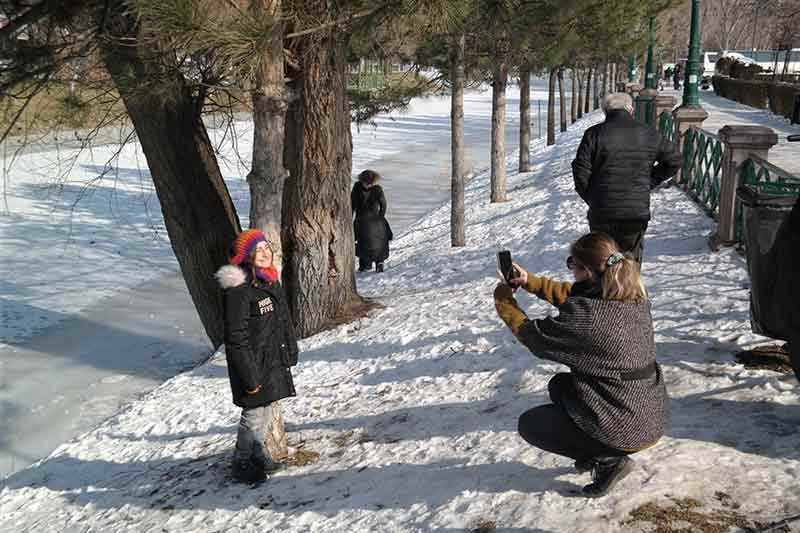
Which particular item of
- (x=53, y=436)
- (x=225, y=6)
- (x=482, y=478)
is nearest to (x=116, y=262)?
(x=53, y=436)

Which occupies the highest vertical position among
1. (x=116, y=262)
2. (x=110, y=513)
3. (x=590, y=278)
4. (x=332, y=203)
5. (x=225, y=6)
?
(x=225, y=6)

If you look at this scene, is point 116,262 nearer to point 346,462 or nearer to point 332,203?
point 332,203

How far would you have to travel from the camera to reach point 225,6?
484 cm

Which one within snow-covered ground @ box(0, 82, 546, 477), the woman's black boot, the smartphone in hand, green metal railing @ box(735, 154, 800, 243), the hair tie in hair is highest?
the hair tie in hair

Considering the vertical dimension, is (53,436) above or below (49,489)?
below

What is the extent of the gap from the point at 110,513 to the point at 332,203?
4.02 metres

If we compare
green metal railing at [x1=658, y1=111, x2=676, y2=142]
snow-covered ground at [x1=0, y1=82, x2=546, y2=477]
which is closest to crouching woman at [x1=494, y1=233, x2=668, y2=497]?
snow-covered ground at [x1=0, y1=82, x2=546, y2=477]

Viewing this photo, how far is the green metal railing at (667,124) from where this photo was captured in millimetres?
12252

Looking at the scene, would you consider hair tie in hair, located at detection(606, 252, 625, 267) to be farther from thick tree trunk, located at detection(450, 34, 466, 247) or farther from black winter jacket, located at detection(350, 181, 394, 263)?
thick tree trunk, located at detection(450, 34, 466, 247)

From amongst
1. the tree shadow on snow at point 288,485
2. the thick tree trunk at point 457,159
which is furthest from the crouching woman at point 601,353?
the thick tree trunk at point 457,159

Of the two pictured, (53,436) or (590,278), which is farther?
(53,436)

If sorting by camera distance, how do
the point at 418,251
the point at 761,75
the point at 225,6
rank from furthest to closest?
the point at 761,75 → the point at 418,251 → the point at 225,6

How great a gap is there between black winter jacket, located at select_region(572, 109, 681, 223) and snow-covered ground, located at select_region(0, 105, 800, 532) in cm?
100

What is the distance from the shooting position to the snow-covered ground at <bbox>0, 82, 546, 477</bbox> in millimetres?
8508
